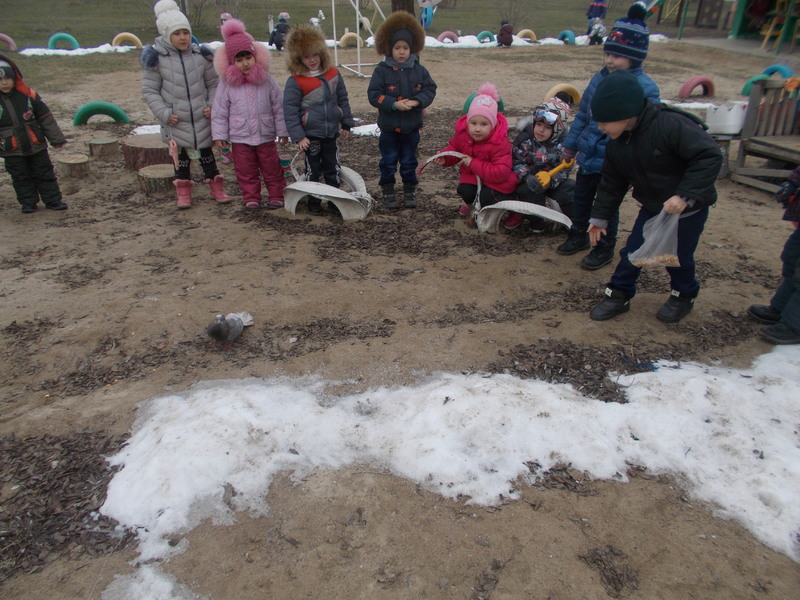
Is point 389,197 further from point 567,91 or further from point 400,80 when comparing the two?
point 567,91

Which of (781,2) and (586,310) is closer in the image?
(586,310)

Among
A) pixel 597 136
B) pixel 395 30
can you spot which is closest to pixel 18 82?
pixel 395 30

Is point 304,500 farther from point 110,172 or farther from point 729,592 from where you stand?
point 110,172

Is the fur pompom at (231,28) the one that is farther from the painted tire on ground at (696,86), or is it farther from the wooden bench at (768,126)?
the painted tire on ground at (696,86)

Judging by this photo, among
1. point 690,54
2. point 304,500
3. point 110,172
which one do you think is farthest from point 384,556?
point 690,54

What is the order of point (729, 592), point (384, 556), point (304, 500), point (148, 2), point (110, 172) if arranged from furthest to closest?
1. point (148, 2)
2. point (110, 172)
3. point (304, 500)
4. point (384, 556)
5. point (729, 592)

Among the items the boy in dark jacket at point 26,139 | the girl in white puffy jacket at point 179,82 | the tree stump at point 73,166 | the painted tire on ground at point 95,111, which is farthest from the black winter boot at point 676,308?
the painted tire on ground at point 95,111

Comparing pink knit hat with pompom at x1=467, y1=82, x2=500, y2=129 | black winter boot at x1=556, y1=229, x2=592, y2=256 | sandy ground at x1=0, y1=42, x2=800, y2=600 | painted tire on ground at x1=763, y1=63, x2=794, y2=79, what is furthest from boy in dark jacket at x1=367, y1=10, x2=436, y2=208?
painted tire on ground at x1=763, y1=63, x2=794, y2=79

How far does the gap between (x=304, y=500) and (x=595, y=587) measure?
46.2 inches

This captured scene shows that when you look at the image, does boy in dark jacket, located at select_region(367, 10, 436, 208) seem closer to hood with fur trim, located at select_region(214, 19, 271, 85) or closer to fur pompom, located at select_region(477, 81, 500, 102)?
fur pompom, located at select_region(477, 81, 500, 102)

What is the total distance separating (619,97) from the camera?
2934mm

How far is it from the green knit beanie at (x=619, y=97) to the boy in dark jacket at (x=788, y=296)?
3.94 ft

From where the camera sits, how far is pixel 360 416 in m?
2.80

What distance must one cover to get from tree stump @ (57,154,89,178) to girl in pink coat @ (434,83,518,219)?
443cm
